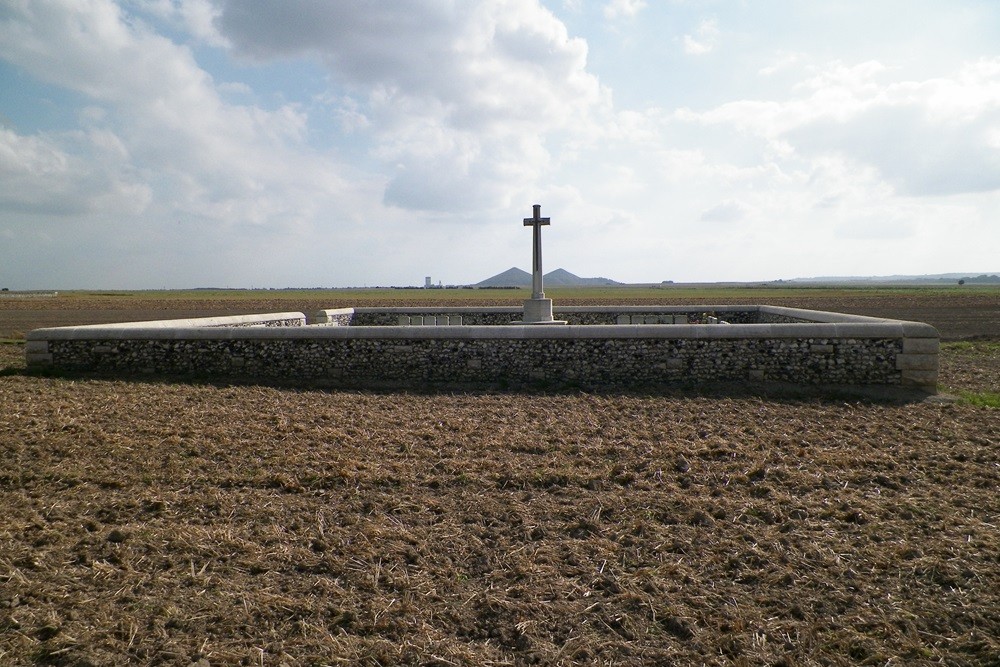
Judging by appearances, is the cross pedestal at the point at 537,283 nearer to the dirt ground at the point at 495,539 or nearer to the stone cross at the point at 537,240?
the stone cross at the point at 537,240

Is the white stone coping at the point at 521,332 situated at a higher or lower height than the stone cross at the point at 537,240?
lower

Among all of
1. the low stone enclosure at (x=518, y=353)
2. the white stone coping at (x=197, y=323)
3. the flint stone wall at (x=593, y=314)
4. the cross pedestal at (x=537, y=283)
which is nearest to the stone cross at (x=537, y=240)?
the cross pedestal at (x=537, y=283)

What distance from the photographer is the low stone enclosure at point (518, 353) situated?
9914mm

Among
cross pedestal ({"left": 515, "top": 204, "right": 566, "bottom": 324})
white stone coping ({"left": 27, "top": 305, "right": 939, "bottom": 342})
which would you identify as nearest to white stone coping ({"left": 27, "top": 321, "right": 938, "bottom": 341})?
white stone coping ({"left": 27, "top": 305, "right": 939, "bottom": 342})

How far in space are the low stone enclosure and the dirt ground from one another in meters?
2.22

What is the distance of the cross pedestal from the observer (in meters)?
14.7

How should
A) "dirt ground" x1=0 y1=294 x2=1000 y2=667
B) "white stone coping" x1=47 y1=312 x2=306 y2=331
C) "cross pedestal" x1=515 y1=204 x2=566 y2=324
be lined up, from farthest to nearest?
"cross pedestal" x1=515 y1=204 x2=566 y2=324
"white stone coping" x1=47 y1=312 x2=306 y2=331
"dirt ground" x1=0 y1=294 x2=1000 y2=667

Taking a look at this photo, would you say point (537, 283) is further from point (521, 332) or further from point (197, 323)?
point (197, 323)

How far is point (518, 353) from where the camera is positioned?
1056 cm

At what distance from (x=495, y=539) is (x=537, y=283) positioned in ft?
35.9

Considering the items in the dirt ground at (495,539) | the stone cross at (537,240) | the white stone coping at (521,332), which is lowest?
the dirt ground at (495,539)

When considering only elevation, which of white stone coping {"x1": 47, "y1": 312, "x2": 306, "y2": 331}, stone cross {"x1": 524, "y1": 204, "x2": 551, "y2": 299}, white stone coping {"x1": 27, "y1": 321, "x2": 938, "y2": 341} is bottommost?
white stone coping {"x1": 27, "y1": 321, "x2": 938, "y2": 341}

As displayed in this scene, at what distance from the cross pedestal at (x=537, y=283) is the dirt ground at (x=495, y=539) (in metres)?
6.99

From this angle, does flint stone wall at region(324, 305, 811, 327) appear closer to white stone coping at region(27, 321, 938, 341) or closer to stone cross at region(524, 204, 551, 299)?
stone cross at region(524, 204, 551, 299)
